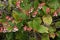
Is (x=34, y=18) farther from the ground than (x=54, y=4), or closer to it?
closer to it

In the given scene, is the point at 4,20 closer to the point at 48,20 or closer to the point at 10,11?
the point at 10,11

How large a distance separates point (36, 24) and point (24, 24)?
0.47 feet

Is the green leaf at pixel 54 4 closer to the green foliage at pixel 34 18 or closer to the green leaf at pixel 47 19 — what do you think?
the green foliage at pixel 34 18

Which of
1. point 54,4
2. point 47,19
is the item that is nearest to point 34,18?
point 47,19

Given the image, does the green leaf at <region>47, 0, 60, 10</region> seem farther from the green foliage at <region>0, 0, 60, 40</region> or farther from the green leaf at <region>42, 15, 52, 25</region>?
the green leaf at <region>42, 15, 52, 25</region>

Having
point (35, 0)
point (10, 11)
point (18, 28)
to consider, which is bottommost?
point (18, 28)

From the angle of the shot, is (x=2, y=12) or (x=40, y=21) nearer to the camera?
(x=40, y=21)

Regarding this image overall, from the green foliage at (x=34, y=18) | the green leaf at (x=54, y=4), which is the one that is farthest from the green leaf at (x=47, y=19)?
the green leaf at (x=54, y=4)

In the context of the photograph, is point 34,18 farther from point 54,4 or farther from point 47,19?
point 54,4

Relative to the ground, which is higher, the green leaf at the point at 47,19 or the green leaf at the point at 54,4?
the green leaf at the point at 54,4

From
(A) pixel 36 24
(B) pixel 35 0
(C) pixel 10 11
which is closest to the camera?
(A) pixel 36 24

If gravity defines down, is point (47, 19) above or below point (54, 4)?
below

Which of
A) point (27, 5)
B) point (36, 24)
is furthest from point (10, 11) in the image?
point (36, 24)

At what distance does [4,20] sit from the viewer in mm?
1939
